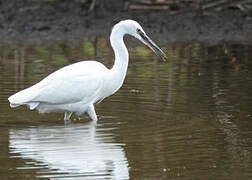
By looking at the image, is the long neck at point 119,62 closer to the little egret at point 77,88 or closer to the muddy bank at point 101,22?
the little egret at point 77,88

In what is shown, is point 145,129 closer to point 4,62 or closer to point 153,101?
point 153,101

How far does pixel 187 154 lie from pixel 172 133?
1195 millimetres

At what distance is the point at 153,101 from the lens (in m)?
12.0

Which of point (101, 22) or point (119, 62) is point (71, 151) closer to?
point (119, 62)

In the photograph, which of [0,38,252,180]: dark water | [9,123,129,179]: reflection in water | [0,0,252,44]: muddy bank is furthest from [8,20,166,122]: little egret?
[0,0,252,44]: muddy bank

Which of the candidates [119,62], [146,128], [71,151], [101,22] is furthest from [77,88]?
[101,22]

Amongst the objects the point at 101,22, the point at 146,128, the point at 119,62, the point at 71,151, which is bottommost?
the point at 71,151

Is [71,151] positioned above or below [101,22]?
below

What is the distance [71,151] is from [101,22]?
12.8 meters

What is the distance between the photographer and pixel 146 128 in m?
10.0

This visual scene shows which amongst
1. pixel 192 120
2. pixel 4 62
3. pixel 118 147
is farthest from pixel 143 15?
pixel 118 147

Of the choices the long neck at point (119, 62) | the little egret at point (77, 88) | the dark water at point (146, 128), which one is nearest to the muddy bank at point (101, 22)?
the dark water at point (146, 128)

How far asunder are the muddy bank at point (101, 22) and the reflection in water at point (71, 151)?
33.0ft

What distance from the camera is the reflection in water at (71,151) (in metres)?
7.89
